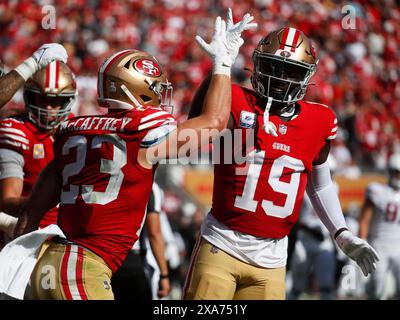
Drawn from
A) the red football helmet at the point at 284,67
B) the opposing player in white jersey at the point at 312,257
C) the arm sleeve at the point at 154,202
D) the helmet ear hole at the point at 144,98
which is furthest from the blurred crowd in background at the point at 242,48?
the helmet ear hole at the point at 144,98

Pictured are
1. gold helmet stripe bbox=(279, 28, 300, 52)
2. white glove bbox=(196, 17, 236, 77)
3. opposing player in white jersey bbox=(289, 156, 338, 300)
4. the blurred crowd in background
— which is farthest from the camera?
the blurred crowd in background

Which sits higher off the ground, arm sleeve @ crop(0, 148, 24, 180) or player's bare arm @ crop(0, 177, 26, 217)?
arm sleeve @ crop(0, 148, 24, 180)

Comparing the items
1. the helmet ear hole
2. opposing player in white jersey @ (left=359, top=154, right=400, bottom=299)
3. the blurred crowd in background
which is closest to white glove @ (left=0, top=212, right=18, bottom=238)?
the helmet ear hole

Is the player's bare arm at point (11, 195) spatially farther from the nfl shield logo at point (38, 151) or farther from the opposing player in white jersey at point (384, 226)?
the opposing player in white jersey at point (384, 226)

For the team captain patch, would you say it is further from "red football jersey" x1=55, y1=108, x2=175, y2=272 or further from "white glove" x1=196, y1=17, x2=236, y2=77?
"red football jersey" x1=55, y1=108, x2=175, y2=272

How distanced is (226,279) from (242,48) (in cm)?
1139

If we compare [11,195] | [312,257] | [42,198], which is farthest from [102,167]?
[312,257]

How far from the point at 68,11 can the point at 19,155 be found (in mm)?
10605

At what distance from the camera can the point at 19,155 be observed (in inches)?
175

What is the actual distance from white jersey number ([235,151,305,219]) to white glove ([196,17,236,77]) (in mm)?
552

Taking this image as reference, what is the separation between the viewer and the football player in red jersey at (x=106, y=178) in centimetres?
324

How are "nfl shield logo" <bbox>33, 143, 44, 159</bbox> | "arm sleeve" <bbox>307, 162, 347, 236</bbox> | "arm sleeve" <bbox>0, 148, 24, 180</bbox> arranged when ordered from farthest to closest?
"nfl shield logo" <bbox>33, 143, 44, 159</bbox> → "arm sleeve" <bbox>0, 148, 24, 180</bbox> → "arm sleeve" <bbox>307, 162, 347, 236</bbox>

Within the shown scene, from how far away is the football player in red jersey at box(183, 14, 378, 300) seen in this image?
3799 mm
